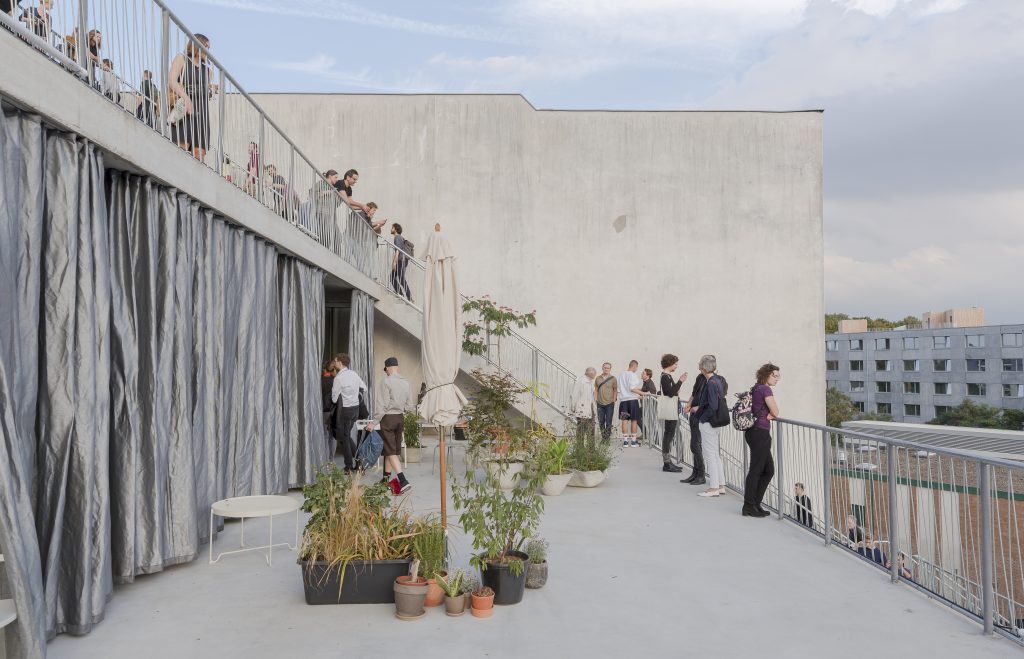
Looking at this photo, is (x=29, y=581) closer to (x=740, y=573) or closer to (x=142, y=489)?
(x=142, y=489)

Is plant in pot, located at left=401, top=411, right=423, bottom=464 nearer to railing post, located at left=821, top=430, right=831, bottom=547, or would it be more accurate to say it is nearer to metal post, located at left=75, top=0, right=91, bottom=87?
railing post, located at left=821, top=430, right=831, bottom=547

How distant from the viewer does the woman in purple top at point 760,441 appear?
7273 millimetres

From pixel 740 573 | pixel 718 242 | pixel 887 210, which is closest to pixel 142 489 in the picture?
pixel 740 573

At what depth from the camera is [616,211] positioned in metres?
17.6

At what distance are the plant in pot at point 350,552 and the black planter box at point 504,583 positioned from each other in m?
0.59

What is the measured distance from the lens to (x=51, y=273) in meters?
4.31

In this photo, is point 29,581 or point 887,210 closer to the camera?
point 29,581

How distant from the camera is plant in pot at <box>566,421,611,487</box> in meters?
9.34

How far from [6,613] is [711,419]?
23.1 ft

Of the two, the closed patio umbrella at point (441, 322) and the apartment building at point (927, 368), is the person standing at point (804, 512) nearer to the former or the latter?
the closed patio umbrella at point (441, 322)

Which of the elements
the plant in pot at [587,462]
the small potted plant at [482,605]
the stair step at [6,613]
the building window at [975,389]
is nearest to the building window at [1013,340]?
the building window at [975,389]

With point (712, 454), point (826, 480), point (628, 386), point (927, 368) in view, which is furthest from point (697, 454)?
point (927, 368)

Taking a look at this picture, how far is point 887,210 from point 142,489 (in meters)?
38.8

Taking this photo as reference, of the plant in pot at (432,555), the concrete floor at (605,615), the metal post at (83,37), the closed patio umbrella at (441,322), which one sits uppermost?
the metal post at (83,37)
